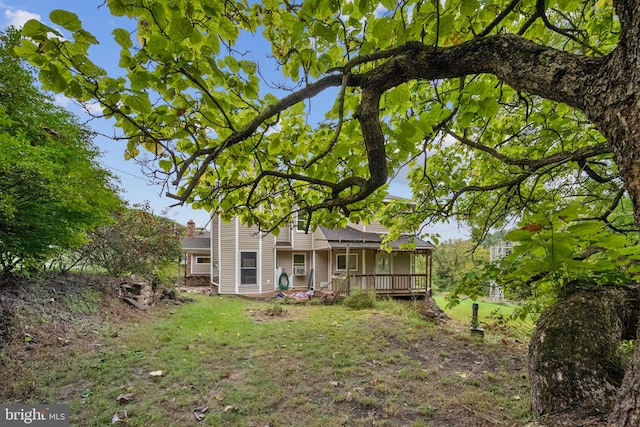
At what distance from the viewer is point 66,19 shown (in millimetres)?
1293

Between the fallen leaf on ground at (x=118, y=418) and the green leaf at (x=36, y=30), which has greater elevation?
the green leaf at (x=36, y=30)

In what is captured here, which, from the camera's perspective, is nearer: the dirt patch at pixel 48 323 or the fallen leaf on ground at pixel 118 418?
the fallen leaf on ground at pixel 118 418

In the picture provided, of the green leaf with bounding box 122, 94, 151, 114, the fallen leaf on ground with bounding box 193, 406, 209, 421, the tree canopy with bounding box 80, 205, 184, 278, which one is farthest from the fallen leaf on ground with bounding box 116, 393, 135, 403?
the tree canopy with bounding box 80, 205, 184, 278

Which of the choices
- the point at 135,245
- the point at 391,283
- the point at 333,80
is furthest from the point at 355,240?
the point at 333,80

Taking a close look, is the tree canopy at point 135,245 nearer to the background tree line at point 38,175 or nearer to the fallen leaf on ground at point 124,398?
the background tree line at point 38,175

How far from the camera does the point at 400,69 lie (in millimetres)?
1438

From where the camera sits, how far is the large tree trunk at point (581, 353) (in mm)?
1011

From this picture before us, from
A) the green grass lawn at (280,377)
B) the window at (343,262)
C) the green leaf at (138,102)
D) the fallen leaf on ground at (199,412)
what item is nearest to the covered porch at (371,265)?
the window at (343,262)

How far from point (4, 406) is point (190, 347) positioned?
2571mm

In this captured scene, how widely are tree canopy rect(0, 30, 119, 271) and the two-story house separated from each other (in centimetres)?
887

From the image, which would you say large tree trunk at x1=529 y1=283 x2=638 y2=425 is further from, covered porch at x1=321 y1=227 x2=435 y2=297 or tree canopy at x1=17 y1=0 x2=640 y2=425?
covered porch at x1=321 y1=227 x2=435 y2=297

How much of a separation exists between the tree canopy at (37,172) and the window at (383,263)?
1272 cm

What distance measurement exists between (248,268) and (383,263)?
6.99 m

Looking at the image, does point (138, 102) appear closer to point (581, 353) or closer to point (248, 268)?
point (581, 353)
